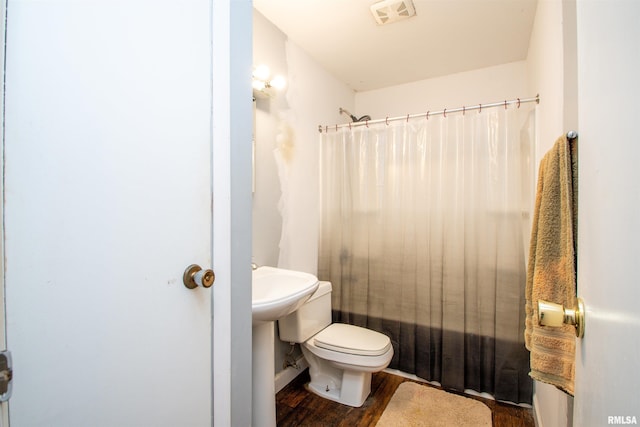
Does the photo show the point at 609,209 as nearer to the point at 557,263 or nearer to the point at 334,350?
the point at 557,263

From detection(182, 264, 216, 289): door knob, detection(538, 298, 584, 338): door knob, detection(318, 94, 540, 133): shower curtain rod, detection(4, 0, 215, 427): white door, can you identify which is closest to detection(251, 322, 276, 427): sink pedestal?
detection(4, 0, 215, 427): white door

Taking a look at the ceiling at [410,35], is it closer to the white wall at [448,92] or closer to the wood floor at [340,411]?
the white wall at [448,92]

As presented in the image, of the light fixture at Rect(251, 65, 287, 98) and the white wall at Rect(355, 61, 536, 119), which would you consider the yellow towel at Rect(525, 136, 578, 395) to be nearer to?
the light fixture at Rect(251, 65, 287, 98)

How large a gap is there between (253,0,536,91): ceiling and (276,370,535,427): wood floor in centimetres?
232

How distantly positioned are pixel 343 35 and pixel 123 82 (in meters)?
1.69

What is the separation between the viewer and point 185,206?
722 mm

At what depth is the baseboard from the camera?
6.26ft

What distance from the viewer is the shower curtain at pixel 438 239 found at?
5.86 feet

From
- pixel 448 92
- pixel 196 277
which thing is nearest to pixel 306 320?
pixel 196 277

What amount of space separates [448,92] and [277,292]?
2.14 m

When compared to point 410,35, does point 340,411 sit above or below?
below

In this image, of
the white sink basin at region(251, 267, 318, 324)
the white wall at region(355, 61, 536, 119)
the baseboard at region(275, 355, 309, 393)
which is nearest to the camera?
the white sink basin at region(251, 267, 318, 324)

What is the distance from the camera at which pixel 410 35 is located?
1.90 metres

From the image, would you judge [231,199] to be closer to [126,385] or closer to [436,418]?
[126,385]
